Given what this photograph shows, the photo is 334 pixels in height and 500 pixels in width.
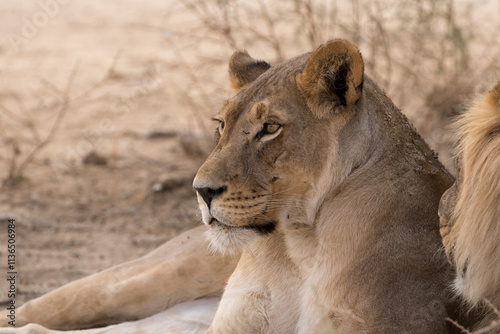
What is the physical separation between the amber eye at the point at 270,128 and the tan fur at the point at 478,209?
2.01 ft

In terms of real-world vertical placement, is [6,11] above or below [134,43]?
above

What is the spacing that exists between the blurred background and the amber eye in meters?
1.59

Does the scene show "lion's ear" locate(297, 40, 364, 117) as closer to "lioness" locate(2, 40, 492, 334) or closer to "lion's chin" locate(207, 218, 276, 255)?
"lioness" locate(2, 40, 492, 334)

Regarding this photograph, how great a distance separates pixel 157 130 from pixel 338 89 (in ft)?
15.9

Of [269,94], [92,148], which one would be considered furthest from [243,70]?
[92,148]

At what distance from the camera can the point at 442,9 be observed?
233 inches

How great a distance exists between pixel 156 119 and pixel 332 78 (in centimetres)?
526

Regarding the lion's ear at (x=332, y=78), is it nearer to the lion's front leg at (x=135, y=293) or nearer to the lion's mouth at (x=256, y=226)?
the lion's mouth at (x=256, y=226)

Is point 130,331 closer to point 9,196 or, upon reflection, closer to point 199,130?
point 9,196

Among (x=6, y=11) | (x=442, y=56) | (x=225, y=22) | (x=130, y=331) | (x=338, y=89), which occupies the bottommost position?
(x=130, y=331)

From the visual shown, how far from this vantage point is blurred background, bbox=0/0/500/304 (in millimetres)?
5234

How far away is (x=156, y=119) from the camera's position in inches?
307

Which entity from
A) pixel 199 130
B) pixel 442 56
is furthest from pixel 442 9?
pixel 199 130

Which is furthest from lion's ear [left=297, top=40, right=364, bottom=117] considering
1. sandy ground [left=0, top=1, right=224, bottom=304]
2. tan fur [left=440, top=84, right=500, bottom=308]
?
sandy ground [left=0, top=1, right=224, bottom=304]
